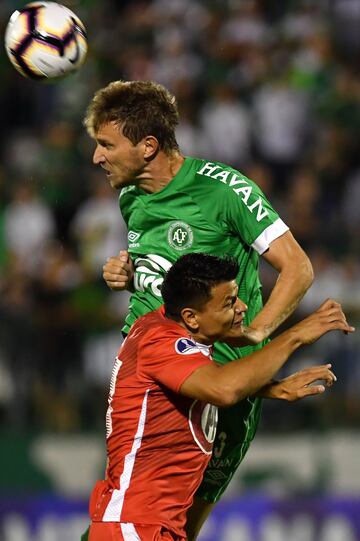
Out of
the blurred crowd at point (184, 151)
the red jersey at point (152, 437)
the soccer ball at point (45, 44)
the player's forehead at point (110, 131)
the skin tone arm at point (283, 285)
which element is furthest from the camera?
the blurred crowd at point (184, 151)

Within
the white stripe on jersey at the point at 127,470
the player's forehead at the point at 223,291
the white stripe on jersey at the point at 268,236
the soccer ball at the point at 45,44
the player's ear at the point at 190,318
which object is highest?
the soccer ball at the point at 45,44

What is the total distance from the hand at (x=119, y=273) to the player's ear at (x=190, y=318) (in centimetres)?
74

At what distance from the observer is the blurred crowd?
10.8 meters

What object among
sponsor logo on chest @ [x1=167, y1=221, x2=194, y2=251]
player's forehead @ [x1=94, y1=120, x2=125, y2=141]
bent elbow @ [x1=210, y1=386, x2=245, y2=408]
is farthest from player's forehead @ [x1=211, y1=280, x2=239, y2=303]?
player's forehead @ [x1=94, y1=120, x2=125, y2=141]

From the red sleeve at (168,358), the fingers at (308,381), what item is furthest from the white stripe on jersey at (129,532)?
the fingers at (308,381)

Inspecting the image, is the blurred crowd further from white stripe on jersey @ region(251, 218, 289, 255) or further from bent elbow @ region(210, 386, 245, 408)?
bent elbow @ region(210, 386, 245, 408)

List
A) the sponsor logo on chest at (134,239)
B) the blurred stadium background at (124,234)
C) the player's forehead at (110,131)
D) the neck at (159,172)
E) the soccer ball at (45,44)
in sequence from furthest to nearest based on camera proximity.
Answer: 1. the blurred stadium background at (124,234)
2. the soccer ball at (45,44)
3. the sponsor logo on chest at (134,239)
4. the neck at (159,172)
5. the player's forehead at (110,131)

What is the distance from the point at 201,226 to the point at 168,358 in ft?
2.76

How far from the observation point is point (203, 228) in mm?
5676

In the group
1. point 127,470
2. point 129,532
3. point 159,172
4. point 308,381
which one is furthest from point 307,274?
point 129,532

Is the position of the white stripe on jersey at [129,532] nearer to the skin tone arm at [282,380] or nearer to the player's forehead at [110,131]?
the skin tone arm at [282,380]

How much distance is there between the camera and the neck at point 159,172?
5.75 meters

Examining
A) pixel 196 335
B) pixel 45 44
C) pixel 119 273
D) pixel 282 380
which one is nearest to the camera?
pixel 196 335

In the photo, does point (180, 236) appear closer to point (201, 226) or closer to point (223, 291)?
point (201, 226)
